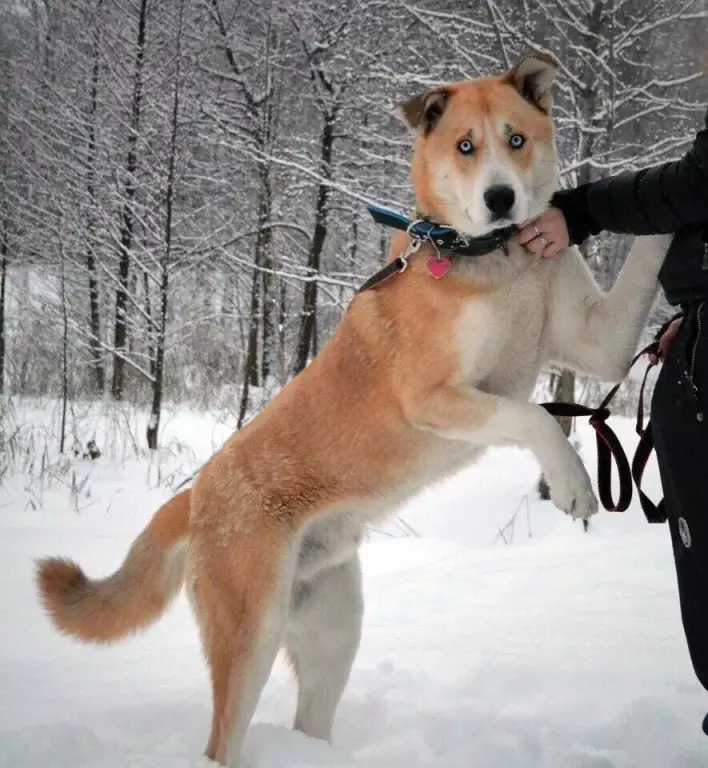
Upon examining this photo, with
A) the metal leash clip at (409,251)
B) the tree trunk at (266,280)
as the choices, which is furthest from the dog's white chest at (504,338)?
the tree trunk at (266,280)

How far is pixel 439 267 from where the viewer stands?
2217 mm

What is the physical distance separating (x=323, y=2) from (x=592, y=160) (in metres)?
4.39

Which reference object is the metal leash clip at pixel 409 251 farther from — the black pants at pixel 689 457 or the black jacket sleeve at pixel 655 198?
the black pants at pixel 689 457

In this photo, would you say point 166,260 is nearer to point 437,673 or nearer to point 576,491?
point 437,673

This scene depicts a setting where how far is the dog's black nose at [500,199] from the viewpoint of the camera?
208cm

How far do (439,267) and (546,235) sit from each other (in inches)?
13.7

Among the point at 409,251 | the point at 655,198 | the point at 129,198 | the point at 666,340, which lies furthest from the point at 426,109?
the point at 129,198

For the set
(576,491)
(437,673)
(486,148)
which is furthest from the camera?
(437,673)

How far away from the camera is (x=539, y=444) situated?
6.48ft

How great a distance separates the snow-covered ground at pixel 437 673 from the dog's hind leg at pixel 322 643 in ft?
0.42

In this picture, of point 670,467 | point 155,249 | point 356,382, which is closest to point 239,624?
point 356,382

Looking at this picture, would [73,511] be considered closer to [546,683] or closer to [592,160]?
[546,683]

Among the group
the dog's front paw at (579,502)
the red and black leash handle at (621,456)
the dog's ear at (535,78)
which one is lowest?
the dog's front paw at (579,502)

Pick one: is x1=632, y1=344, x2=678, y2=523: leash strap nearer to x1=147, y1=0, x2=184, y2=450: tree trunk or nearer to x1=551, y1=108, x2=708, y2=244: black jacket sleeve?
x1=551, y1=108, x2=708, y2=244: black jacket sleeve
